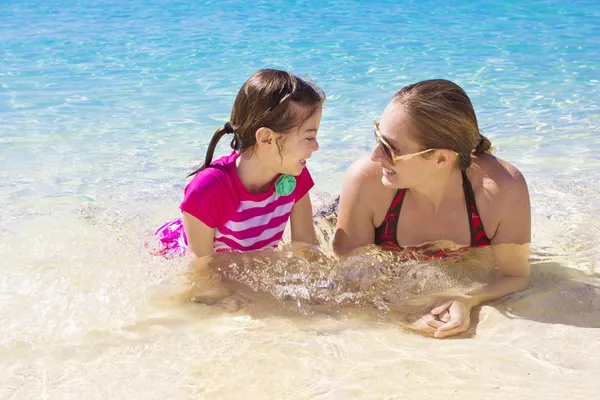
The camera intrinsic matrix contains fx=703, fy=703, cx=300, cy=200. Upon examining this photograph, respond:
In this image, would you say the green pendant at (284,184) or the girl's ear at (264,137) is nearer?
the girl's ear at (264,137)

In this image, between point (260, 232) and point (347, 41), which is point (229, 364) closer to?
point (260, 232)

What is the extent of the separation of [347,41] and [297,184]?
24.4 ft

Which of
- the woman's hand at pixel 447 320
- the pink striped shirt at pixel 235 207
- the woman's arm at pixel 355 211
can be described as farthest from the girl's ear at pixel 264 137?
the woman's hand at pixel 447 320

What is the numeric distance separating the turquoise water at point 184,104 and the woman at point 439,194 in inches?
30.1

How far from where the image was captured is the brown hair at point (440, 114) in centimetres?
312

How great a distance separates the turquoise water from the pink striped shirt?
0.44 meters

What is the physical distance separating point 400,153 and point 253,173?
82 centimetres

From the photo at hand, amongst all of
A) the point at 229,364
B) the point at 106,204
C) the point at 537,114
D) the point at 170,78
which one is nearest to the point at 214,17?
the point at 170,78

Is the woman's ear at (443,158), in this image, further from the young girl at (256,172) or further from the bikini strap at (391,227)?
the young girl at (256,172)

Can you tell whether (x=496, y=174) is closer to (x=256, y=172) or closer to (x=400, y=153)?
(x=400, y=153)

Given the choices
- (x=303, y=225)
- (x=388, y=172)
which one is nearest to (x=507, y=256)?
(x=388, y=172)

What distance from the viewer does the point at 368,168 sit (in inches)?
138

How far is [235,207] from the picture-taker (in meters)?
3.61

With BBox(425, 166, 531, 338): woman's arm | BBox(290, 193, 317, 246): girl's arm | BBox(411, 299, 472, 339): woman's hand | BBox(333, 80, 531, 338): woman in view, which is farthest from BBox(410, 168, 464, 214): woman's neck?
BBox(290, 193, 317, 246): girl's arm
